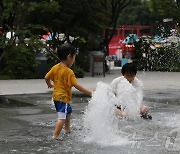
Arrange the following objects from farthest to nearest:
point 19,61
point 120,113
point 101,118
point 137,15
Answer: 1. point 137,15
2. point 19,61
3. point 120,113
4. point 101,118

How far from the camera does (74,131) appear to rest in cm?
749

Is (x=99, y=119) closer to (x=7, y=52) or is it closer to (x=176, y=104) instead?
(x=176, y=104)

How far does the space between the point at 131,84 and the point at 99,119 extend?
1982 mm

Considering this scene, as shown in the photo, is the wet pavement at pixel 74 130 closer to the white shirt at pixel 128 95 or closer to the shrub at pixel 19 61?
the white shirt at pixel 128 95

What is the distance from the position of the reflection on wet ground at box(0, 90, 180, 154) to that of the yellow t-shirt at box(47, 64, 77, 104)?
0.61m

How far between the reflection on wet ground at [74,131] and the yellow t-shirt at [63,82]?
0.61 m

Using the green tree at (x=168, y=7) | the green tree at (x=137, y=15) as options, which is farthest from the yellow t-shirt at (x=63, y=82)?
the green tree at (x=137, y=15)

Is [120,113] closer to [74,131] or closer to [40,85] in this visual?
[74,131]

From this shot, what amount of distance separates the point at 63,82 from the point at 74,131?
0.98 meters

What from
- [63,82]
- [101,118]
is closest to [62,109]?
[63,82]

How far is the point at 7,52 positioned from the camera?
22375 millimetres

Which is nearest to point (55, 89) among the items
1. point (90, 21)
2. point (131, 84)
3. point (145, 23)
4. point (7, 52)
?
point (131, 84)

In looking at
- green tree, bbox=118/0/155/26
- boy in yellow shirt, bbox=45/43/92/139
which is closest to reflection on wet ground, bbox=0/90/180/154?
boy in yellow shirt, bbox=45/43/92/139

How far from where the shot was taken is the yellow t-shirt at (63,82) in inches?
271
